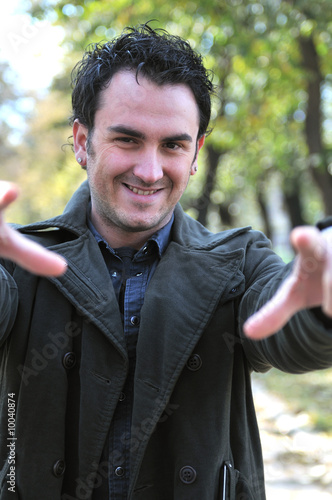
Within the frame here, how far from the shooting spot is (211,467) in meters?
2.02

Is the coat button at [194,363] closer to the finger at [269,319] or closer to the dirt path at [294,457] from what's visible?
the finger at [269,319]

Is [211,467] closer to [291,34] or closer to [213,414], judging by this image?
[213,414]

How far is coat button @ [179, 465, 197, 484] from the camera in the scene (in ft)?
6.57

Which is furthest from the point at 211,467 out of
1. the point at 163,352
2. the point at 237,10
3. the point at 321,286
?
the point at 237,10

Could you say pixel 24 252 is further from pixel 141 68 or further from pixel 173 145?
pixel 141 68

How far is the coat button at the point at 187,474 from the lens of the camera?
200 centimetres

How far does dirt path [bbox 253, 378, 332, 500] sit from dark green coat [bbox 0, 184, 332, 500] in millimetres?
2625

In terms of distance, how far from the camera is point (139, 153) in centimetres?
225

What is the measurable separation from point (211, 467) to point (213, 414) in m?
0.19

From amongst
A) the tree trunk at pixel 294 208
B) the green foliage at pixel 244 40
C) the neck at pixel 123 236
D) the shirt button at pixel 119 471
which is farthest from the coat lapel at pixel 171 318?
A: the tree trunk at pixel 294 208

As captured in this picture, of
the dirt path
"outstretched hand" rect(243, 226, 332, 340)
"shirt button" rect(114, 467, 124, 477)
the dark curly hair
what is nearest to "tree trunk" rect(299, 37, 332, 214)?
the dirt path

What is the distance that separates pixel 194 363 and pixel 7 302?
75 centimetres

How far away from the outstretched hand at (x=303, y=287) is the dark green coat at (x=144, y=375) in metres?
0.43

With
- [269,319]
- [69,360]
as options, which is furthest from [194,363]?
[269,319]
